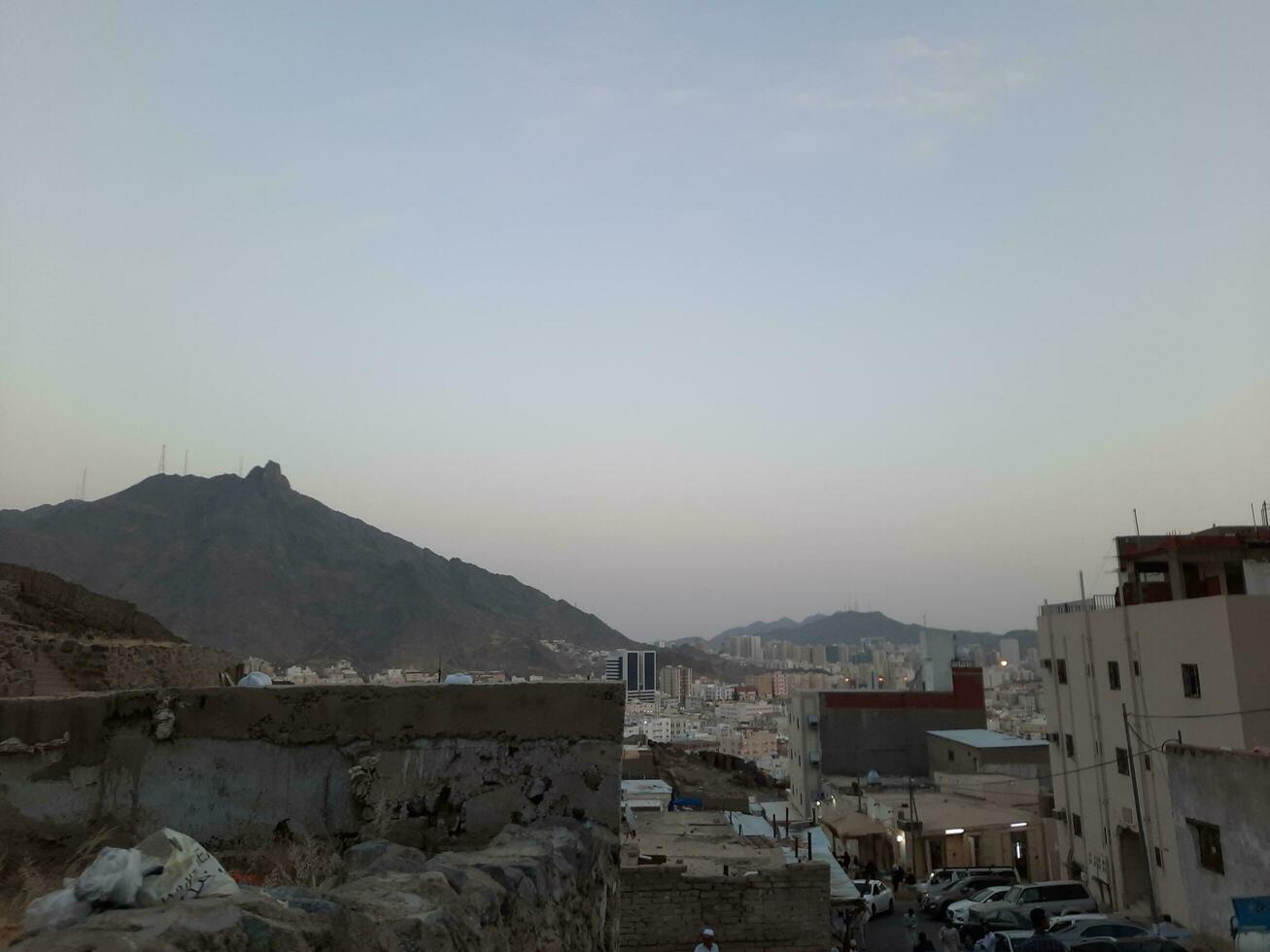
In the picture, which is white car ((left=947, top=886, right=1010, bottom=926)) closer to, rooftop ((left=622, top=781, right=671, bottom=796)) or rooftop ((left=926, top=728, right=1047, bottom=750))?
rooftop ((left=622, top=781, right=671, bottom=796))

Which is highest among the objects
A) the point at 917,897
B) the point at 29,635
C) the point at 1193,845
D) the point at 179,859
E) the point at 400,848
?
the point at 29,635

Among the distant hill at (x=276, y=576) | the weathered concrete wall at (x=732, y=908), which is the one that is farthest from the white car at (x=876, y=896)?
the distant hill at (x=276, y=576)

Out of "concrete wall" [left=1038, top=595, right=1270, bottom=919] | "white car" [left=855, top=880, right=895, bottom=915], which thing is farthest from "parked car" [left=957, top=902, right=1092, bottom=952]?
"white car" [left=855, top=880, right=895, bottom=915]

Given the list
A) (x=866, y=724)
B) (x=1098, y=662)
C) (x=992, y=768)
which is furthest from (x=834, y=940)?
(x=866, y=724)

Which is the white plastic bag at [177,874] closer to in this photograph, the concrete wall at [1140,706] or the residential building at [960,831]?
the concrete wall at [1140,706]

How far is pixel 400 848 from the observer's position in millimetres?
3904

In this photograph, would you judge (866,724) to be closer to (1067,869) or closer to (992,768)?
(992,768)

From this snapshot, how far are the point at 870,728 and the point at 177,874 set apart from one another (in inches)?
1880

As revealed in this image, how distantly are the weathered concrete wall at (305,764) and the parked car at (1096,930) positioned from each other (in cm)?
1509

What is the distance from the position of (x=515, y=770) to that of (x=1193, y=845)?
46.5 feet

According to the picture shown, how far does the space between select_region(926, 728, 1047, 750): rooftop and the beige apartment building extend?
11.4 meters

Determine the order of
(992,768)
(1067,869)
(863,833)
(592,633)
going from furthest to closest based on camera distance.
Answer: (592,633) < (992,768) < (863,833) < (1067,869)

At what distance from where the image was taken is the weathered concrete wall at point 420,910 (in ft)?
6.19

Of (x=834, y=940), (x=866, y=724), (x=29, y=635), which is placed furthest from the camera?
(x=866, y=724)
